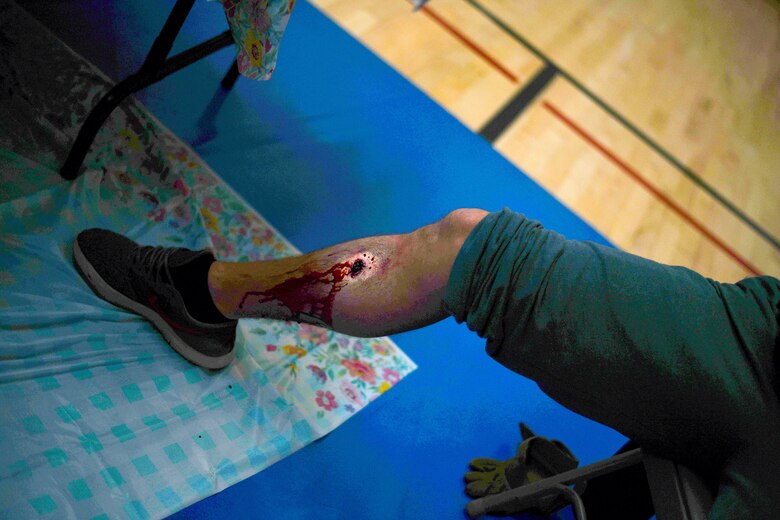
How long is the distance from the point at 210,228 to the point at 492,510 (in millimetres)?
868

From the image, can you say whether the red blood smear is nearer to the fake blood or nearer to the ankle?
the fake blood

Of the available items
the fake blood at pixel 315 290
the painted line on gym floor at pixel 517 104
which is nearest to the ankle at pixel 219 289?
the fake blood at pixel 315 290

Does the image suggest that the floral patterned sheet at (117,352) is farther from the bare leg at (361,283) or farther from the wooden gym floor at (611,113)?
the wooden gym floor at (611,113)

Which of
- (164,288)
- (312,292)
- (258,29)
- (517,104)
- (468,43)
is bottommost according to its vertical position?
(164,288)

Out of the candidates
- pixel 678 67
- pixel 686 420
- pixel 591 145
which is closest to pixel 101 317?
pixel 686 420

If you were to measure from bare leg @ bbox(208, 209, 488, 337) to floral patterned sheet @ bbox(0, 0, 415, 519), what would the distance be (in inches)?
8.7

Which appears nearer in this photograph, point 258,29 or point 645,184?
point 258,29

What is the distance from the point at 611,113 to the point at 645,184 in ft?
1.31

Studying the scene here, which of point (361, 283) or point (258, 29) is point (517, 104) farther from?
point (361, 283)

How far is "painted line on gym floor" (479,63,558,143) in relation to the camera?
2.26 meters

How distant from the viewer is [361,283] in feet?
3.15

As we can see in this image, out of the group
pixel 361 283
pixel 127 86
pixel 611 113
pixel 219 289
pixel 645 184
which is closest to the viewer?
pixel 361 283

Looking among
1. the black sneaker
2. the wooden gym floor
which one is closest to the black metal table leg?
the black sneaker

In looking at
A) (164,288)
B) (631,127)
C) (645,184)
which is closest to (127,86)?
(164,288)
